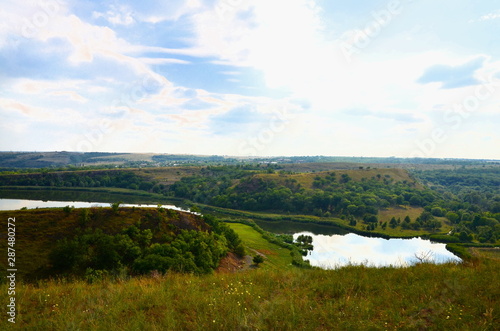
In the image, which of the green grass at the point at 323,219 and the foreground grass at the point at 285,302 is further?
the green grass at the point at 323,219

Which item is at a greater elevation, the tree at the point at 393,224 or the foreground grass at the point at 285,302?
the foreground grass at the point at 285,302

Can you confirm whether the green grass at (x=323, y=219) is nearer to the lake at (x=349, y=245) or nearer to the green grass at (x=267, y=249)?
the lake at (x=349, y=245)

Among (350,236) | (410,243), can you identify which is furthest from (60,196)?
(410,243)

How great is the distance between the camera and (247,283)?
894 centimetres

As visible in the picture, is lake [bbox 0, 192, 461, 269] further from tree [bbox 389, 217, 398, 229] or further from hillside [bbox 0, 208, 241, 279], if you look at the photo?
hillside [bbox 0, 208, 241, 279]

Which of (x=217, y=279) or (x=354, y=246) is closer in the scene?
(x=217, y=279)

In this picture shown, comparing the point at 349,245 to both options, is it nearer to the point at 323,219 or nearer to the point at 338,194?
the point at 323,219

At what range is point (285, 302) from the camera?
7.20 meters

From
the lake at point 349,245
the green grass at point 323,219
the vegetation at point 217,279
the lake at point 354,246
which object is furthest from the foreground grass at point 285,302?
the green grass at point 323,219

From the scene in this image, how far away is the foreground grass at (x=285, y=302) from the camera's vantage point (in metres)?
6.29

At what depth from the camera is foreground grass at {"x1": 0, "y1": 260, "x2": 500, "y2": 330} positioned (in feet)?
20.6

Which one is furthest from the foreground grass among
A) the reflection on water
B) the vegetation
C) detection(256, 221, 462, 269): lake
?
the reflection on water

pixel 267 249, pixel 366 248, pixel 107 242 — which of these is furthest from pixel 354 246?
pixel 107 242

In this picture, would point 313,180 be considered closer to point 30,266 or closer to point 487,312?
point 30,266
